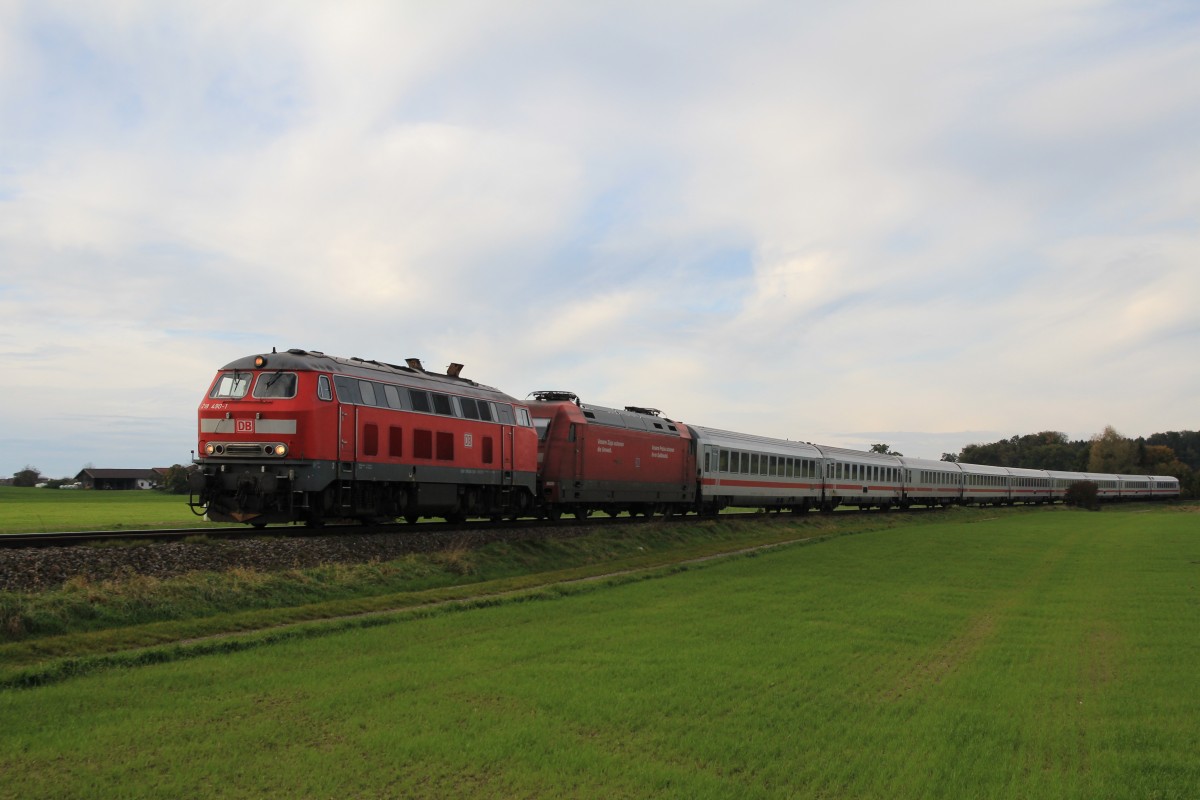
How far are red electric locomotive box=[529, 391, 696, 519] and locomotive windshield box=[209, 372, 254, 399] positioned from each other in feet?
42.9

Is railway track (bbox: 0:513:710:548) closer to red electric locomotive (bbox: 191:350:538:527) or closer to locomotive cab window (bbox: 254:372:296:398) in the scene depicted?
red electric locomotive (bbox: 191:350:538:527)

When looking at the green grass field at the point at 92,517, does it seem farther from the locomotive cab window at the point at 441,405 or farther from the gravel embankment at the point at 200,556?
the gravel embankment at the point at 200,556

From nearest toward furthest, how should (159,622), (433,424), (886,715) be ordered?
(886,715), (159,622), (433,424)

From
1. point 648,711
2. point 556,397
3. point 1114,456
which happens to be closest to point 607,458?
point 556,397

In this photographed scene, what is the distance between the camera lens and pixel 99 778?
285 inches

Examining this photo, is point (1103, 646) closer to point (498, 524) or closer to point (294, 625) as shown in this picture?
point (294, 625)

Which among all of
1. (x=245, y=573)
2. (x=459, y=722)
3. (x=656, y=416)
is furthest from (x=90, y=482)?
(x=459, y=722)

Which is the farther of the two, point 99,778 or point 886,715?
point 886,715

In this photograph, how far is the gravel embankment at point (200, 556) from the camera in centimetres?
1450

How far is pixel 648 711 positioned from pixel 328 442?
13.7 meters

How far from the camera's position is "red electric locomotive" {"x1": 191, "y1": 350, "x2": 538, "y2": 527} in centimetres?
2059

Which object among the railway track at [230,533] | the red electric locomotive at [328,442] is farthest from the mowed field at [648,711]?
the railway track at [230,533]

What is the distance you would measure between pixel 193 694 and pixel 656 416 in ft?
105

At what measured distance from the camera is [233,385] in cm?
2148
